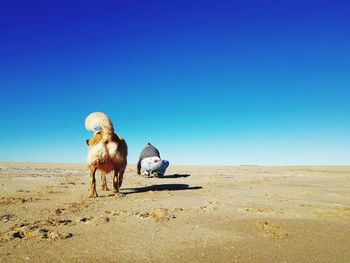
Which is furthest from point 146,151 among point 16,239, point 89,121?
point 16,239

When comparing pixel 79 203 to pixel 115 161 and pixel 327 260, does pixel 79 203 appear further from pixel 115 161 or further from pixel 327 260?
pixel 327 260

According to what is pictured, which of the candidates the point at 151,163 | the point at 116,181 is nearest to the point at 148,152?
the point at 151,163

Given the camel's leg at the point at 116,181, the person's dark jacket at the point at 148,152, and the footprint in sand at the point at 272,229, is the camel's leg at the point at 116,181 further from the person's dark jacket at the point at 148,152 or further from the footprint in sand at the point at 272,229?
the person's dark jacket at the point at 148,152

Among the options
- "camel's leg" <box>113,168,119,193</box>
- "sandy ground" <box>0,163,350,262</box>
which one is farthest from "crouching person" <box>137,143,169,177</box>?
"sandy ground" <box>0,163,350,262</box>

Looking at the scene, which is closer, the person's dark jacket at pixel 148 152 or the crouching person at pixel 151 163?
the crouching person at pixel 151 163

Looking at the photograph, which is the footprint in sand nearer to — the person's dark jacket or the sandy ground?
the sandy ground

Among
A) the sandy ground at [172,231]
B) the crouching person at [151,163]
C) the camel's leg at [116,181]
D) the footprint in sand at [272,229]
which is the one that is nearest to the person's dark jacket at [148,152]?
the crouching person at [151,163]

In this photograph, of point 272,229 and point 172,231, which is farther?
point 272,229

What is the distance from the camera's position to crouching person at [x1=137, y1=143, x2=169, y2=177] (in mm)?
23750

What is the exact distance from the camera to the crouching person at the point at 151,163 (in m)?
23.8

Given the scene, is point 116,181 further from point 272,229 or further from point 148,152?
point 148,152

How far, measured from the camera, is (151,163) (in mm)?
23875

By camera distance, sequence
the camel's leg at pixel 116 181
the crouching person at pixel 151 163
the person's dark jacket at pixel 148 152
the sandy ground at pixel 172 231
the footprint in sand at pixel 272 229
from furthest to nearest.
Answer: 1. the person's dark jacket at pixel 148 152
2. the crouching person at pixel 151 163
3. the camel's leg at pixel 116 181
4. the footprint in sand at pixel 272 229
5. the sandy ground at pixel 172 231

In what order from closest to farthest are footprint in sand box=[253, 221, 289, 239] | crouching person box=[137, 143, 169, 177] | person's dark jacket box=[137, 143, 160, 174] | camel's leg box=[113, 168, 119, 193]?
footprint in sand box=[253, 221, 289, 239] → camel's leg box=[113, 168, 119, 193] → crouching person box=[137, 143, 169, 177] → person's dark jacket box=[137, 143, 160, 174]
